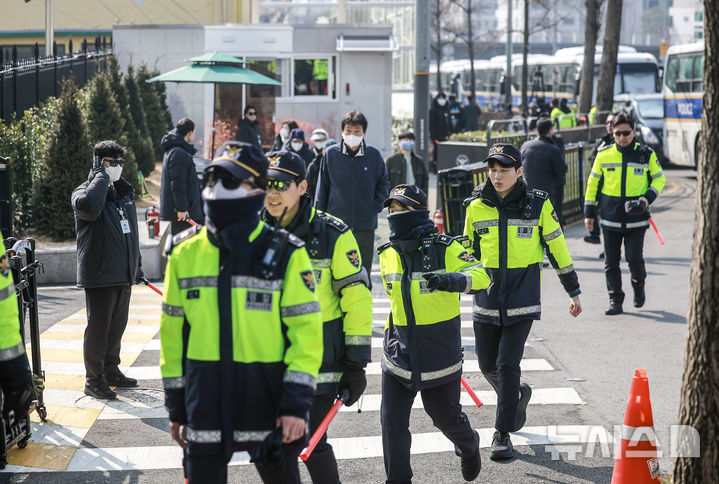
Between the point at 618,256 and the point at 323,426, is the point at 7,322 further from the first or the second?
the point at 618,256

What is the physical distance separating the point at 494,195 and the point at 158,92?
76.9 ft

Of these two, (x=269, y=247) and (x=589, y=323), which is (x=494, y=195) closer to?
(x=269, y=247)

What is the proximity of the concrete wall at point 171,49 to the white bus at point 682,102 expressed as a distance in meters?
13.7

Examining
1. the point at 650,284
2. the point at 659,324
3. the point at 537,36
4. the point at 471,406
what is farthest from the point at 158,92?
the point at 537,36

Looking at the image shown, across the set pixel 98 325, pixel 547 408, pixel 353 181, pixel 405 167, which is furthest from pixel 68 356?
pixel 405 167

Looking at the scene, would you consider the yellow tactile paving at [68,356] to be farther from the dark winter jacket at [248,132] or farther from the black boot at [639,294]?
the dark winter jacket at [248,132]

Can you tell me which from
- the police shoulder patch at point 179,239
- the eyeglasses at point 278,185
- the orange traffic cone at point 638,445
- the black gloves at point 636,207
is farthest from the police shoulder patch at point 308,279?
the black gloves at point 636,207

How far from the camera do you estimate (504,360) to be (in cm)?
654

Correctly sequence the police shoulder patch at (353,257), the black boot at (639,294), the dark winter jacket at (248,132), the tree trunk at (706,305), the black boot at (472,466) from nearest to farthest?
1. the tree trunk at (706,305)
2. the police shoulder patch at (353,257)
3. the black boot at (472,466)
4. the black boot at (639,294)
5. the dark winter jacket at (248,132)

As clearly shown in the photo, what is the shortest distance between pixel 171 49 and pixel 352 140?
73.8 feet

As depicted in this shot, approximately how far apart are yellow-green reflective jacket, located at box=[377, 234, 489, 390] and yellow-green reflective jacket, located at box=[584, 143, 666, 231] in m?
5.91

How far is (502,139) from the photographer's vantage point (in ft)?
60.3

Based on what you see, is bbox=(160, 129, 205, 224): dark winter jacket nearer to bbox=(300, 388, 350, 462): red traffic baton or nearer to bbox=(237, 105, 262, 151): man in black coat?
bbox=(237, 105, 262, 151): man in black coat

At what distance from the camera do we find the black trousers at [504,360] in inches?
256
